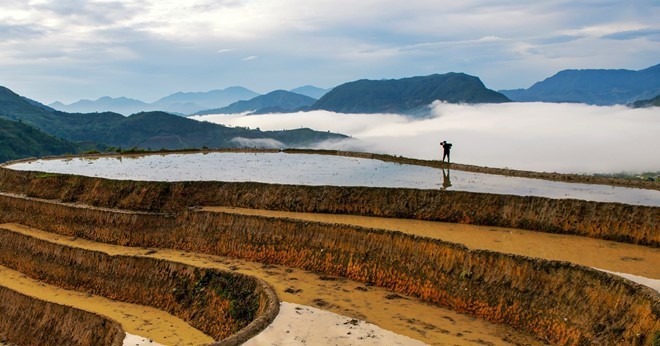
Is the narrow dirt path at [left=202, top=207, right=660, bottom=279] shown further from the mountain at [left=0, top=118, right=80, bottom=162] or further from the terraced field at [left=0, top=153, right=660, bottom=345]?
the mountain at [left=0, top=118, right=80, bottom=162]

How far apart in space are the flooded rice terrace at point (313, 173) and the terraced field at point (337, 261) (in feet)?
6.15

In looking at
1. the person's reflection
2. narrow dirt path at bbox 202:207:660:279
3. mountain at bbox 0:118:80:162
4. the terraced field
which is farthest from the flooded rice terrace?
mountain at bbox 0:118:80:162

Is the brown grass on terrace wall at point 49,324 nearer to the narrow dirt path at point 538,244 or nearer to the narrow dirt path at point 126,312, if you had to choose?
the narrow dirt path at point 126,312

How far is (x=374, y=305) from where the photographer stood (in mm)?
14984

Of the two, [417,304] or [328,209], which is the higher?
[328,209]

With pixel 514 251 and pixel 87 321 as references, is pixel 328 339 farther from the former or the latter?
pixel 87 321

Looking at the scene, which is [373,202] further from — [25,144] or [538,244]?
[25,144]

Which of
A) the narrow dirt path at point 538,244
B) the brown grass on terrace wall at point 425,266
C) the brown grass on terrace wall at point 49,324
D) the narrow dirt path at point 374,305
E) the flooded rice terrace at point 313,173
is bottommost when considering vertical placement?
the brown grass on terrace wall at point 49,324

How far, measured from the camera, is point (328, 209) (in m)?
22.8

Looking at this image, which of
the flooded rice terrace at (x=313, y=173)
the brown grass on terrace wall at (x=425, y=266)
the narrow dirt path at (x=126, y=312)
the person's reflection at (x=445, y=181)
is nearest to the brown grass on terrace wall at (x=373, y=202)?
the flooded rice terrace at (x=313, y=173)

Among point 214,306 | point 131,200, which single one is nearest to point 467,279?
point 214,306

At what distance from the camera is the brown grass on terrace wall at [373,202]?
17.7 metres

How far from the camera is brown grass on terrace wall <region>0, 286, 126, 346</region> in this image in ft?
53.9

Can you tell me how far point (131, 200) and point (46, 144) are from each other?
143m
